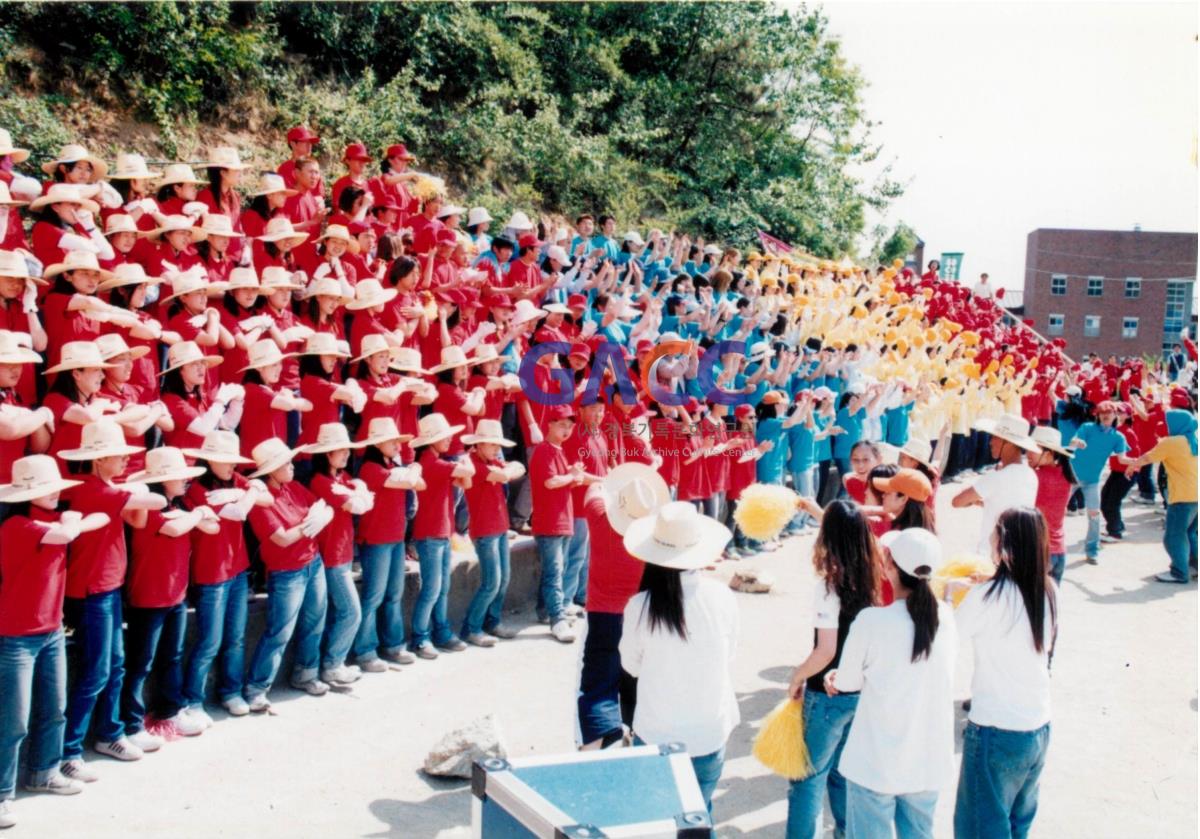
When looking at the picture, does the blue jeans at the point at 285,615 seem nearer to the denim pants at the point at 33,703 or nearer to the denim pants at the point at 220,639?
the denim pants at the point at 220,639

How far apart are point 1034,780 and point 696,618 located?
181 cm

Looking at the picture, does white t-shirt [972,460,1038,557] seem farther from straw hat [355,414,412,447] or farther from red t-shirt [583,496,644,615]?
straw hat [355,414,412,447]

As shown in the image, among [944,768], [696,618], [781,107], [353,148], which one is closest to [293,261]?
[353,148]

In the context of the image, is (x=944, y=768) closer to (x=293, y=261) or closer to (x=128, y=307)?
(x=128, y=307)

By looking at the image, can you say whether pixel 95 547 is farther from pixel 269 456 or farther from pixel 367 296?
pixel 367 296

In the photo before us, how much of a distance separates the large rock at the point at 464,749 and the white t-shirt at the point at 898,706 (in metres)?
2.35

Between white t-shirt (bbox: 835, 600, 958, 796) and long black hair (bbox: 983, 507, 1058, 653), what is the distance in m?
0.50

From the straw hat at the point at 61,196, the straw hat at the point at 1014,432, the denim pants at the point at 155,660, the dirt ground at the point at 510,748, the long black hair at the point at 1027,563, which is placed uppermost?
the straw hat at the point at 61,196

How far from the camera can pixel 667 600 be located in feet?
13.8

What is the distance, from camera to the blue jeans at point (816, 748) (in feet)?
15.8

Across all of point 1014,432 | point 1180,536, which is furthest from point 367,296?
point 1180,536

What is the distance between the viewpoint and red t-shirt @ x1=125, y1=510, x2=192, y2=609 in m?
6.05

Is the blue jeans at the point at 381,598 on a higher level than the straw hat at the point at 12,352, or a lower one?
lower

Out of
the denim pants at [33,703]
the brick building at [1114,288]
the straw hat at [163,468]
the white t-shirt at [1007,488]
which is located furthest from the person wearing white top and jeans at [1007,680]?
the brick building at [1114,288]
